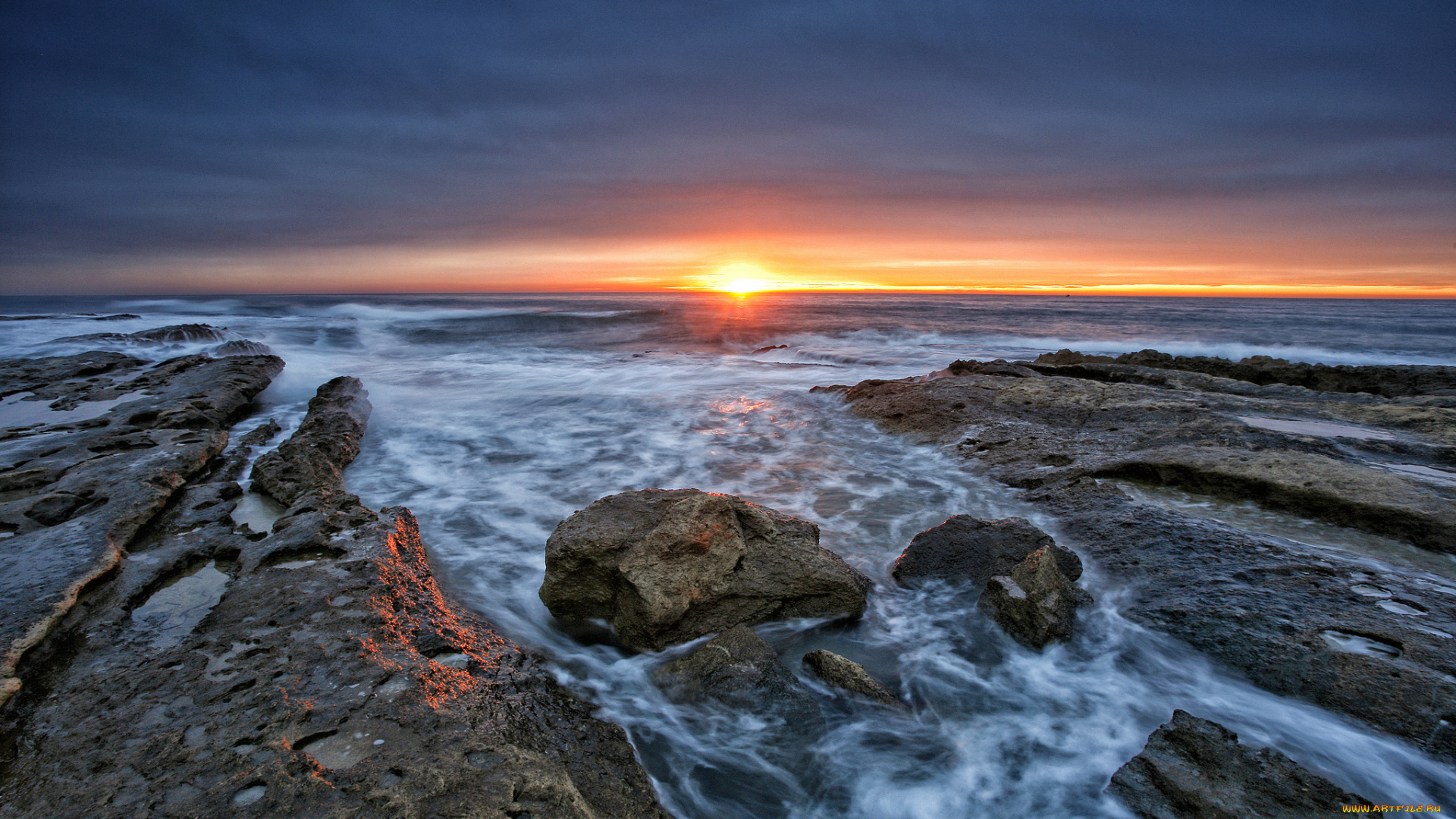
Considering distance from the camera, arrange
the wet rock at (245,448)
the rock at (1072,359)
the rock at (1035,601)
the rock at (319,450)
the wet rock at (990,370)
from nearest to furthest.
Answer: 1. the rock at (1035,601)
2. the rock at (319,450)
3. the wet rock at (245,448)
4. the wet rock at (990,370)
5. the rock at (1072,359)

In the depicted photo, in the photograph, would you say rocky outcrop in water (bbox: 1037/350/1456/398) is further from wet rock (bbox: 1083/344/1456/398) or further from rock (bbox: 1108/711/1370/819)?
rock (bbox: 1108/711/1370/819)

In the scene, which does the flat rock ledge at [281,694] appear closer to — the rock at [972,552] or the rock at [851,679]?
the rock at [851,679]

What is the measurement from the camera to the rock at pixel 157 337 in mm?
13289

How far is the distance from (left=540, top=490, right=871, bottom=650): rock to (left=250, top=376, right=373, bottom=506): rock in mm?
2246

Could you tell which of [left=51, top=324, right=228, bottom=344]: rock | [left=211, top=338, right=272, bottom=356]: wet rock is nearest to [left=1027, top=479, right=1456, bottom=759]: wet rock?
[left=211, top=338, right=272, bottom=356]: wet rock

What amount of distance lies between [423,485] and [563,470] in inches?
48.2

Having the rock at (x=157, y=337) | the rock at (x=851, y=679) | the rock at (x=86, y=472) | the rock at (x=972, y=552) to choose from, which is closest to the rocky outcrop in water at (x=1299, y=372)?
the rock at (x=972, y=552)

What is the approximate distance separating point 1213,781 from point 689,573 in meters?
2.02

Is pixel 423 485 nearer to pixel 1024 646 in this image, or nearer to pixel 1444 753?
pixel 1024 646

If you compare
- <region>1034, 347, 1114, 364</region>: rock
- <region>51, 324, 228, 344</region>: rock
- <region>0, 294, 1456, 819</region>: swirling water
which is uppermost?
<region>51, 324, 228, 344</region>: rock

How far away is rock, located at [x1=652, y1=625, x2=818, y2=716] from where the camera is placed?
2.39 m

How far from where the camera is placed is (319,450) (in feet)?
16.4

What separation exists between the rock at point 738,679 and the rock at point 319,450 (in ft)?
9.98

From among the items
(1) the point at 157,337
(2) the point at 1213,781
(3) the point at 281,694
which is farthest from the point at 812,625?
(1) the point at 157,337
